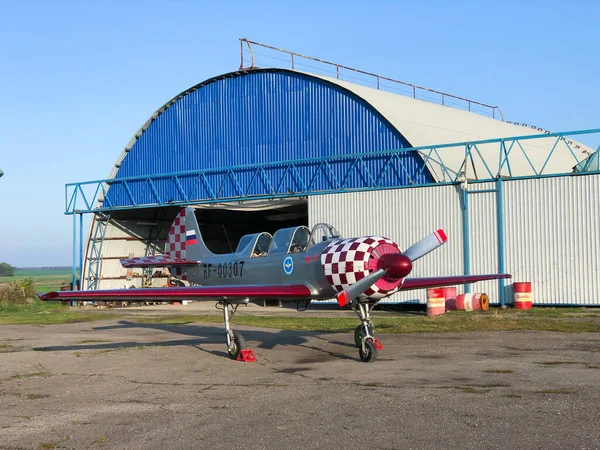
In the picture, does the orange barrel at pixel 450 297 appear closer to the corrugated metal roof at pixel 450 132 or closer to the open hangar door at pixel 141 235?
the corrugated metal roof at pixel 450 132

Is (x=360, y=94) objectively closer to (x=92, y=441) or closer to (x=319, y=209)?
(x=319, y=209)

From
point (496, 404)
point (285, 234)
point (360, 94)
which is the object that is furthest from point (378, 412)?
point (360, 94)

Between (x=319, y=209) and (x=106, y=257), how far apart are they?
584 inches

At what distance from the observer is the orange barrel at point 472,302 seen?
24484 millimetres

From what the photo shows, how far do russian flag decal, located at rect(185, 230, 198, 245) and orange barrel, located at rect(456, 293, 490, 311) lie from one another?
9.83m

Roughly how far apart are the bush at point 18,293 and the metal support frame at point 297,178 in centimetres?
457

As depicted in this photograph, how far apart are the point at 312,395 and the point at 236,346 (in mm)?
4479

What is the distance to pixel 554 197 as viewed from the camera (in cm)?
2475

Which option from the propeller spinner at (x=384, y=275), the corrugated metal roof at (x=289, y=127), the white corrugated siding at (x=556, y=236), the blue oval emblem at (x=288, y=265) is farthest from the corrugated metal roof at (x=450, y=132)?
the propeller spinner at (x=384, y=275)

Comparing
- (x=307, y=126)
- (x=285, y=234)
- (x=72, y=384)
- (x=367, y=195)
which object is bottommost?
(x=72, y=384)

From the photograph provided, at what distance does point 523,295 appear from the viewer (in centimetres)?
2442

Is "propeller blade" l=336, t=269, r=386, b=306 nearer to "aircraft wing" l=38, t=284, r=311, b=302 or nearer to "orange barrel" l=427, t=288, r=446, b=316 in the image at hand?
"aircraft wing" l=38, t=284, r=311, b=302

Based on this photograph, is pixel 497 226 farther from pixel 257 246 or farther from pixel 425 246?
pixel 425 246

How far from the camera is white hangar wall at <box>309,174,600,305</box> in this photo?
24109mm
